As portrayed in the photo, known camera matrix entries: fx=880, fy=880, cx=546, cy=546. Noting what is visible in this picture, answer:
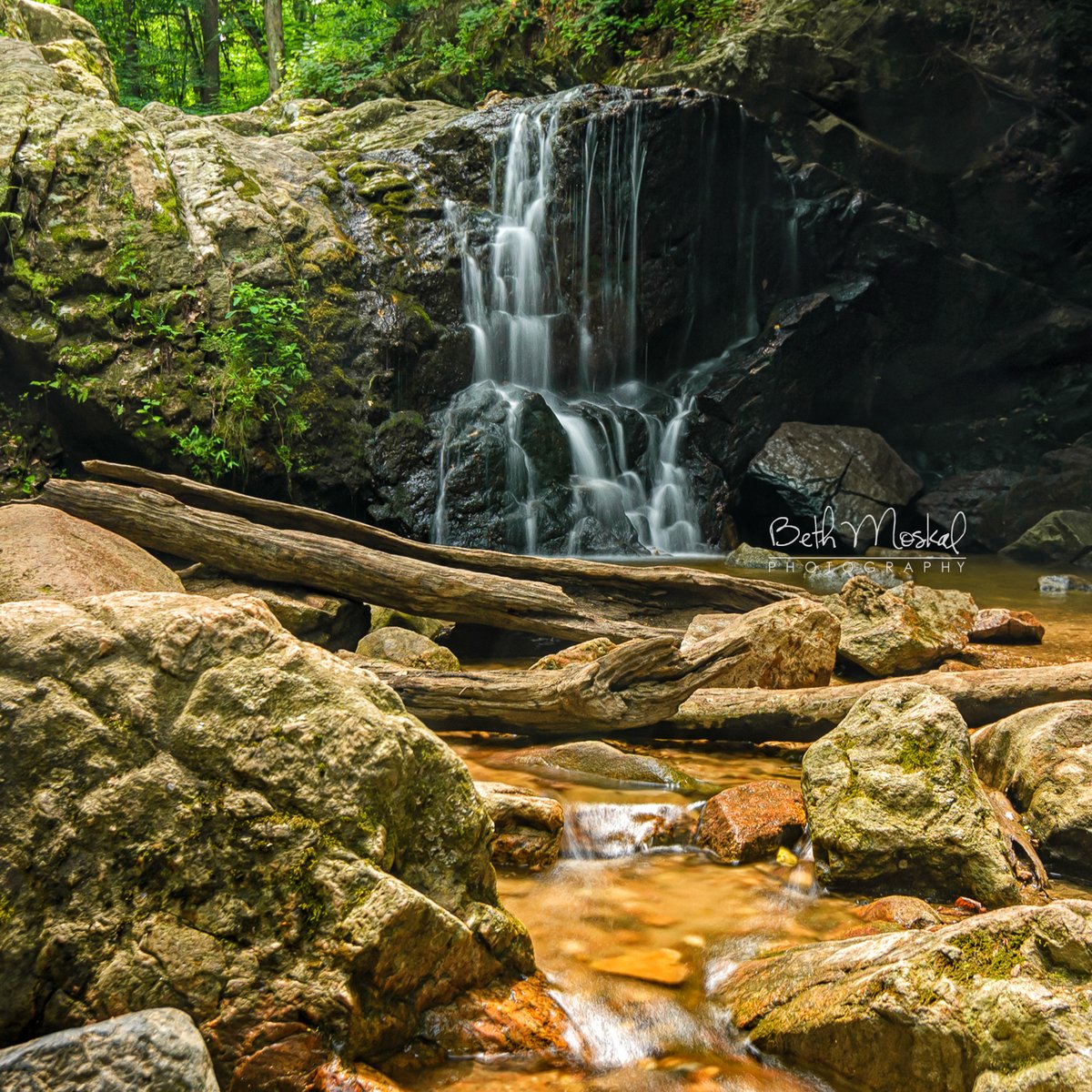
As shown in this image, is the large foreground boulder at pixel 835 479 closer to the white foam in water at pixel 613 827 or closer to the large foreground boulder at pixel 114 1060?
the white foam in water at pixel 613 827

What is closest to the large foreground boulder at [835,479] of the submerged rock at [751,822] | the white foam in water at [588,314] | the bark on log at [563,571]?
the white foam in water at [588,314]

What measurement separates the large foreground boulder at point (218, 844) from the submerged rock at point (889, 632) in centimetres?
404

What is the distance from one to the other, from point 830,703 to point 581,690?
119cm

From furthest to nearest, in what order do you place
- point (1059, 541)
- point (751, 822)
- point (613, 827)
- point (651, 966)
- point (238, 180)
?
point (1059, 541) → point (238, 180) → point (613, 827) → point (751, 822) → point (651, 966)

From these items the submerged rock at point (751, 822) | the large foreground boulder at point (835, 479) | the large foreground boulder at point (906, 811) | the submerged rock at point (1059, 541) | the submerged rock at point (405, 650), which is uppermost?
the large foreground boulder at point (906, 811)

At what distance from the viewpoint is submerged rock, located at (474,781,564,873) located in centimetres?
294

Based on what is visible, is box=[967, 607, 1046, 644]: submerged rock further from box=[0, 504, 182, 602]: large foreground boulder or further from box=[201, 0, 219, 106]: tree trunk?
box=[201, 0, 219, 106]: tree trunk

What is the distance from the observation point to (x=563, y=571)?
5871 millimetres

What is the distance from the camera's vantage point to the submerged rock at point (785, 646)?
4617 millimetres

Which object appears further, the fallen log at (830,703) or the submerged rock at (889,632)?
the submerged rock at (889,632)

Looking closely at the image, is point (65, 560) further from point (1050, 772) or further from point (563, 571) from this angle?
point (1050, 772)

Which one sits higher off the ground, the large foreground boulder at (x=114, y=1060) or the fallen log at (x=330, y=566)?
the large foreground boulder at (x=114, y=1060)

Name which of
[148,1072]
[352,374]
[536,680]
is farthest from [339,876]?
[352,374]

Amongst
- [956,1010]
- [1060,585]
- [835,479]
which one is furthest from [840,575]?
[956,1010]
